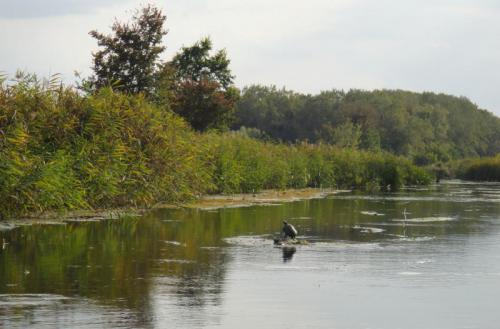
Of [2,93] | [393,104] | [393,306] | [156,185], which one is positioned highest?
[393,104]

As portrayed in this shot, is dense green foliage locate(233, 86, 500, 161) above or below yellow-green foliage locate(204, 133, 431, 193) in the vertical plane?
above

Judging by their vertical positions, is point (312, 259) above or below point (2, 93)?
below

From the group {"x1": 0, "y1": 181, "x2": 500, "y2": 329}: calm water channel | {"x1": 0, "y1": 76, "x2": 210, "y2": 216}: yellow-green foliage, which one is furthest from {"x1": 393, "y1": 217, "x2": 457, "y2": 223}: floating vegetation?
{"x1": 0, "y1": 76, "x2": 210, "y2": 216}: yellow-green foliage

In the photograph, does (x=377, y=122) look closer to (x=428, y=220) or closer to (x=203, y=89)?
(x=203, y=89)

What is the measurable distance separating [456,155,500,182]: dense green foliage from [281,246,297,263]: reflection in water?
7161cm

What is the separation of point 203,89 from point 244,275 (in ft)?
133

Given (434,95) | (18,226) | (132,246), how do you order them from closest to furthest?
(132,246), (18,226), (434,95)

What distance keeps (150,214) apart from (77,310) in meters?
17.9

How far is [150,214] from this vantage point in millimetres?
31203

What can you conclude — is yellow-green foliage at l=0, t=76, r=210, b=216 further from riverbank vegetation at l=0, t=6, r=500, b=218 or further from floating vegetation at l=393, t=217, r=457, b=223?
floating vegetation at l=393, t=217, r=457, b=223

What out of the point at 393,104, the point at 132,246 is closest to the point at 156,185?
the point at 132,246

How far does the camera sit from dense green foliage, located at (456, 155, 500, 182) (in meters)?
91.1

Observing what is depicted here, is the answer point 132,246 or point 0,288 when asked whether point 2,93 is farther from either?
point 0,288

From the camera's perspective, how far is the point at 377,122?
12081 cm
